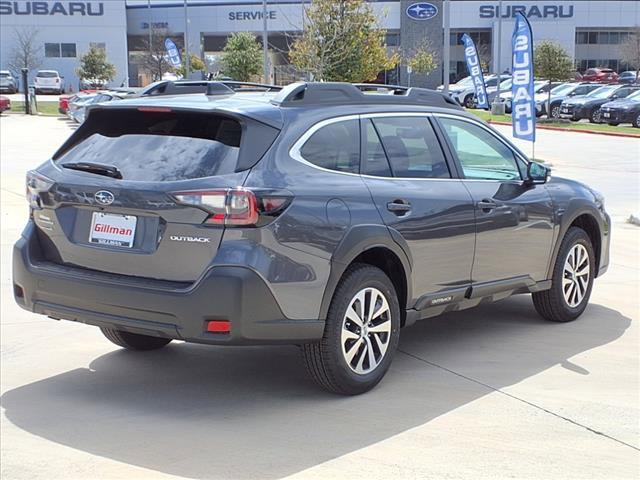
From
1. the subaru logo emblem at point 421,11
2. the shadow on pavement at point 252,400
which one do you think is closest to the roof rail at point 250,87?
the shadow on pavement at point 252,400

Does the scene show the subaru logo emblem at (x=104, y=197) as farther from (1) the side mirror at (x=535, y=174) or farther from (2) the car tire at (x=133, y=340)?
(1) the side mirror at (x=535, y=174)

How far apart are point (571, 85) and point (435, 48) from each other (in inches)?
803

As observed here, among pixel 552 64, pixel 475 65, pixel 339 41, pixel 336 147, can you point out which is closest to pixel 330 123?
pixel 336 147

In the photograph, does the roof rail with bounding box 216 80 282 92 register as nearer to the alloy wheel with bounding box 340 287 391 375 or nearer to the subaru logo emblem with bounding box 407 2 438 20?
the alloy wheel with bounding box 340 287 391 375

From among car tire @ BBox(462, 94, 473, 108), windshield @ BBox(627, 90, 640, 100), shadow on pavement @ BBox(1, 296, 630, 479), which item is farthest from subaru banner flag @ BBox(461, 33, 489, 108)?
shadow on pavement @ BBox(1, 296, 630, 479)

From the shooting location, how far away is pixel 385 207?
5.17 meters

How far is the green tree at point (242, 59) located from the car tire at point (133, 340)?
139ft

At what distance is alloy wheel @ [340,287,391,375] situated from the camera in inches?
197

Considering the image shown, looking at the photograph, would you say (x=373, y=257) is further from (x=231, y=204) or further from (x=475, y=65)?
(x=475, y=65)

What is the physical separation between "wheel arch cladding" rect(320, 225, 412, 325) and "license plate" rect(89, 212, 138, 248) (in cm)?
112

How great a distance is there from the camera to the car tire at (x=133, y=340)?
597cm

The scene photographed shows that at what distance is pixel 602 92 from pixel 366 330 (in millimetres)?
35588

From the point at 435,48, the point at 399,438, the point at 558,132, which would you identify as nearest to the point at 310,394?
the point at 399,438

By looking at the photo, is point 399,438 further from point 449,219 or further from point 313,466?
point 449,219
